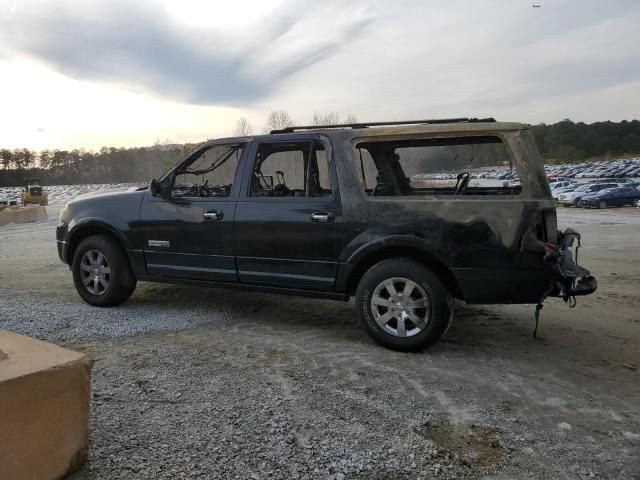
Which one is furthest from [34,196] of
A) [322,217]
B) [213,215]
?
[322,217]

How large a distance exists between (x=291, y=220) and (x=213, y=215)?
2.95ft

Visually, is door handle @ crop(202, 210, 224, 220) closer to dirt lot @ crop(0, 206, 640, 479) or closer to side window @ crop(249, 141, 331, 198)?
side window @ crop(249, 141, 331, 198)

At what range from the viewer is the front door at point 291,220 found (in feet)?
15.7

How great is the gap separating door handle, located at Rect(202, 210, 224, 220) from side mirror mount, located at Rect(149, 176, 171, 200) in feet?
1.87

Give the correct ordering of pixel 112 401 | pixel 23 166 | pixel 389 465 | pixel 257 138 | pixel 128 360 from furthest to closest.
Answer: pixel 23 166, pixel 257 138, pixel 128 360, pixel 112 401, pixel 389 465

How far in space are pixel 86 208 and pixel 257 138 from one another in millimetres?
2277

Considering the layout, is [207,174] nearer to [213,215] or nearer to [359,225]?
[213,215]

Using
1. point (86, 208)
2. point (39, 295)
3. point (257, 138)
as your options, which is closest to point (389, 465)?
point (257, 138)

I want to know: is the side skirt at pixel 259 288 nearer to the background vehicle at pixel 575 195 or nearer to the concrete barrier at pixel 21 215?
the concrete barrier at pixel 21 215

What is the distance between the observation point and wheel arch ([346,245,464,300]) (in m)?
4.49

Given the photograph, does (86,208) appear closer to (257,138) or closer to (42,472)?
(257,138)

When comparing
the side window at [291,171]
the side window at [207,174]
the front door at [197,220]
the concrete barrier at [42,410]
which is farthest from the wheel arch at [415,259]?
the concrete barrier at [42,410]

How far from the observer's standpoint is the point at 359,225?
4.64 m

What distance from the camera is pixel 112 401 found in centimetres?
346
